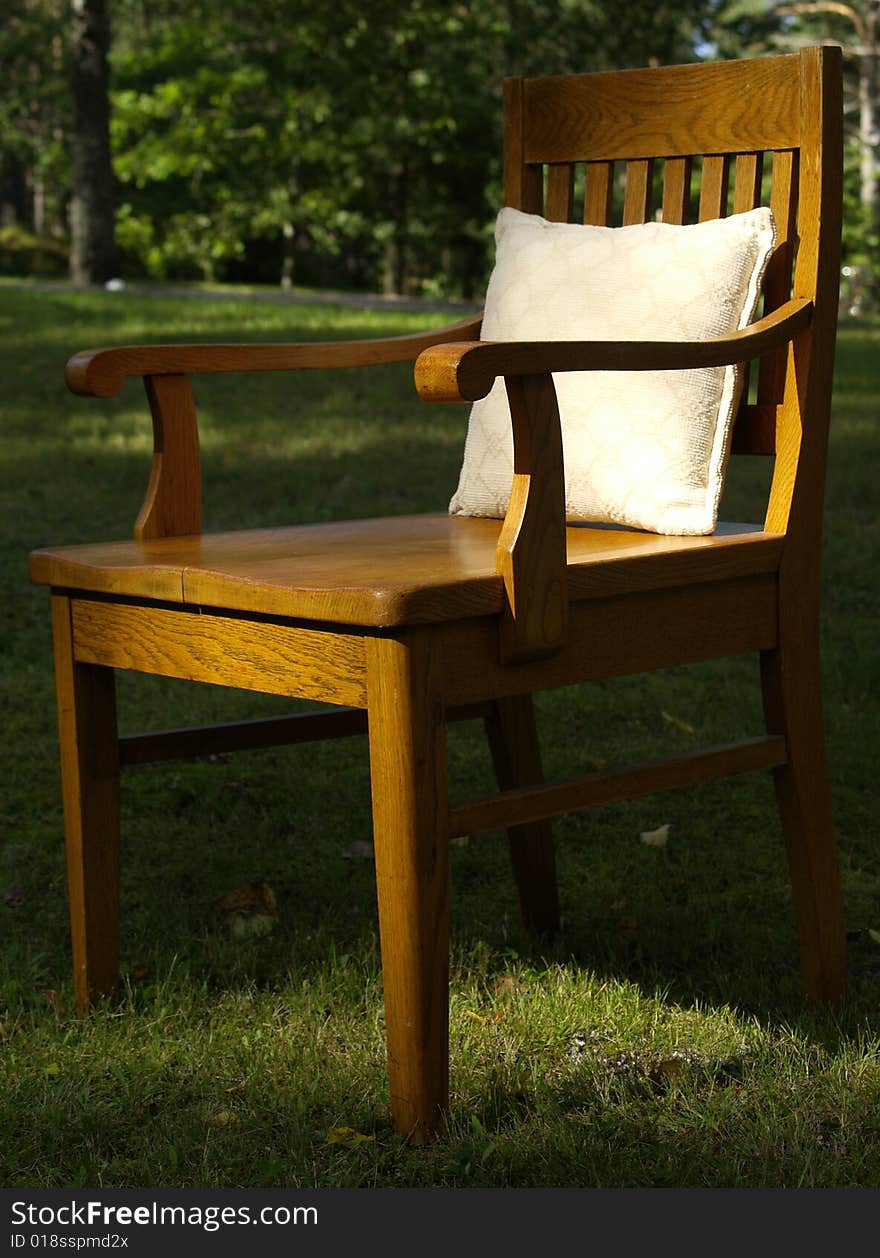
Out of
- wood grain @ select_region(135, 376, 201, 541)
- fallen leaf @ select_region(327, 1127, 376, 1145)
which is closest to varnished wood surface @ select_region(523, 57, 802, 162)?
wood grain @ select_region(135, 376, 201, 541)

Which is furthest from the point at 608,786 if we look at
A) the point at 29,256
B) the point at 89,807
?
the point at 29,256

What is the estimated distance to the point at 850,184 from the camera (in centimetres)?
1817

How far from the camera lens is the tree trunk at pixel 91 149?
41.5ft

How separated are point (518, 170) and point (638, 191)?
22 cm

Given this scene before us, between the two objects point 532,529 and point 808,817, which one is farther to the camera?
point 808,817

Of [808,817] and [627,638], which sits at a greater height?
[627,638]

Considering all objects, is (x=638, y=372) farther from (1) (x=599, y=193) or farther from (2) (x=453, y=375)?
(2) (x=453, y=375)

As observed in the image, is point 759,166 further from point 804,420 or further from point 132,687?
point 132,687

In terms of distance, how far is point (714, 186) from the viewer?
2.39 metres

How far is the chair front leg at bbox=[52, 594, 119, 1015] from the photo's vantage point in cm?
218

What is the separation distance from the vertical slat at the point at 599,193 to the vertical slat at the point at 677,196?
12 centimetres

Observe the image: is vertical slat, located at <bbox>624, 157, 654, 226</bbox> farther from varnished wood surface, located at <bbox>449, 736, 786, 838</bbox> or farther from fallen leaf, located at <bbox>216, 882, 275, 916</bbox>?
fallen leaf, located at <bbox>216, 882, 275, 916</bbox>

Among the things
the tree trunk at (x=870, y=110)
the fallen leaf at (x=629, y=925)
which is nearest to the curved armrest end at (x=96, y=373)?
the fallen leaf at (x=629, y=925)

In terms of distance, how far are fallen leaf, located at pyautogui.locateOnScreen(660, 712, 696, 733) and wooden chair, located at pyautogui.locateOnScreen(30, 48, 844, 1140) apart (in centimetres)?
108
